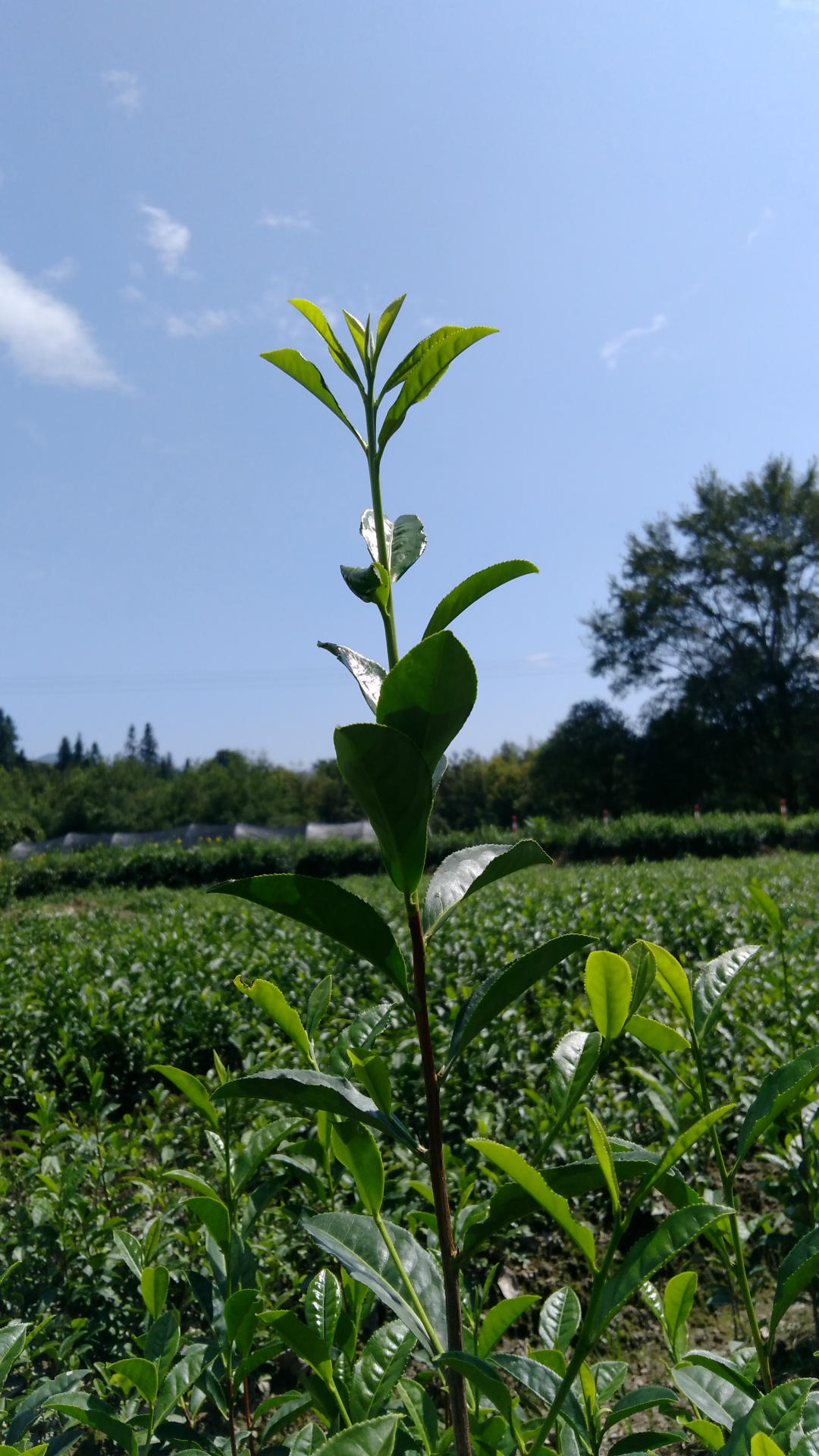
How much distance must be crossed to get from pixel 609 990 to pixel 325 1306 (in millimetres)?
488

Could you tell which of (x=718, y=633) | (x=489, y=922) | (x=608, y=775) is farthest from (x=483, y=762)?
(x=489, y=922)

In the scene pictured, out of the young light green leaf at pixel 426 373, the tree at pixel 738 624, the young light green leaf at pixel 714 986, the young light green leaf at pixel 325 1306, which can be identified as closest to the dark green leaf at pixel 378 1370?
the young light green leaf at pixel 325 1306

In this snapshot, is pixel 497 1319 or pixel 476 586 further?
pixel 497 1319

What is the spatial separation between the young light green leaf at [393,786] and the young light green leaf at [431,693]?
0.6 inches

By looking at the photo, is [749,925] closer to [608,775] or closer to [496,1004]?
[496,1004]

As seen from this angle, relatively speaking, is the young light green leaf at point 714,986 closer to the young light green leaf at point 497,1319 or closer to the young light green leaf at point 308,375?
the young light green leaf at point 497,1319

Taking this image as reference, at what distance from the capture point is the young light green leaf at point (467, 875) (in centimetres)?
68

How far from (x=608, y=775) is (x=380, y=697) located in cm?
3545

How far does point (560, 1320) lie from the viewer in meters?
0.95

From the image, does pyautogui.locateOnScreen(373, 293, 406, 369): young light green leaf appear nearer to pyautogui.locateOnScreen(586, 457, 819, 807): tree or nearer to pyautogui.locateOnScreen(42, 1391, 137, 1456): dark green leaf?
pyautogui.locateOnScreen(42, 1391, 137, 1456): dark green leaf

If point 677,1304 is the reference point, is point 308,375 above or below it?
above

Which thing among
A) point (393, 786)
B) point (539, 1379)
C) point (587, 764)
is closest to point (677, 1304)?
point (539, 1379)

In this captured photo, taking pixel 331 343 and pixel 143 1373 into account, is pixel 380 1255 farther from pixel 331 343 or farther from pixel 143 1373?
pixel 331 343

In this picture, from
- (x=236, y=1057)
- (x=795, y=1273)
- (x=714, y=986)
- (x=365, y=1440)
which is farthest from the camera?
(x=236, y=1057)
